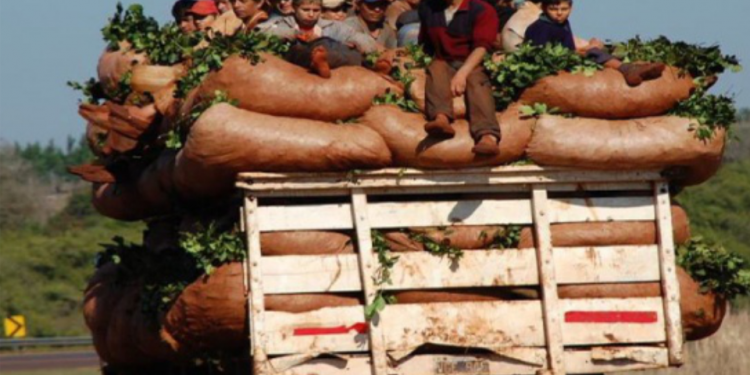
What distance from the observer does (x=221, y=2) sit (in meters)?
13.6

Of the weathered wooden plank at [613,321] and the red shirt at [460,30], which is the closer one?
the weathered wooden plank at [613,321]

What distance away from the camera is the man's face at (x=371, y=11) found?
41.7 ft

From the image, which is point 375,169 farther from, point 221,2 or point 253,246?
point 221,2

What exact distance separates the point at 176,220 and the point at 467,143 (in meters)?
2.85

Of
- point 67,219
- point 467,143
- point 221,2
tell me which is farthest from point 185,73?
point 67,219

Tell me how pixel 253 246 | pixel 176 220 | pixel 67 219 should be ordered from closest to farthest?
pixel 253 246
pixel 176 220
pixel 67 219

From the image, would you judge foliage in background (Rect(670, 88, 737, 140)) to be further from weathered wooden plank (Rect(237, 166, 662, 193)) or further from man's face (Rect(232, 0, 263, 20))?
man's face (Rect(232, 0, 263, 20))

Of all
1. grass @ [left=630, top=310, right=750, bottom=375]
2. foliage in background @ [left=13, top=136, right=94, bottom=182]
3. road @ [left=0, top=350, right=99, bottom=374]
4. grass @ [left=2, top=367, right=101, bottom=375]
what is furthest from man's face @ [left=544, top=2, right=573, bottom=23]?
foliage in background @ [left=13, top=136, right=94, bottom=182]

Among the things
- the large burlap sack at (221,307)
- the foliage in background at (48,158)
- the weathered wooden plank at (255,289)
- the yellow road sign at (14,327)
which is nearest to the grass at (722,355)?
the large burlap sack at (221,307)

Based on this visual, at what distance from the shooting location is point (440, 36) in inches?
405

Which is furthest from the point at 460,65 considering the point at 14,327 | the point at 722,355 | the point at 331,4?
the point at 14,327

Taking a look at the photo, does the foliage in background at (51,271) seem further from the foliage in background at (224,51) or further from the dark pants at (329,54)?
the dark pants at (329,54)

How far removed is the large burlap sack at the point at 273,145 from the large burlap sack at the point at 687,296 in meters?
1.26

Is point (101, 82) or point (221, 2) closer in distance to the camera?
point (101, 82)
